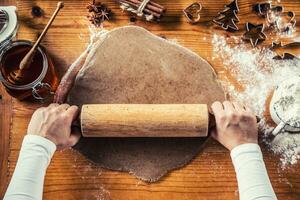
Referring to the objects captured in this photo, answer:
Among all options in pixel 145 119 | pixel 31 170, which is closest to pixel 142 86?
pixel 145 119

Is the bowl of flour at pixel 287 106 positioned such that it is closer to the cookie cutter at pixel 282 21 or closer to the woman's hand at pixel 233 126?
the woman's hand at pixel 233 126

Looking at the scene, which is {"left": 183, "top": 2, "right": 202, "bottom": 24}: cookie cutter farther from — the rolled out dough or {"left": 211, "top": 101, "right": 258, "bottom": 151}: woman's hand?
{"left": 211, "top": 101, "right": 258, "bottom": 151}: woman's hand

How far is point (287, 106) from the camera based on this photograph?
1.12 m

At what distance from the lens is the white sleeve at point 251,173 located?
100cm

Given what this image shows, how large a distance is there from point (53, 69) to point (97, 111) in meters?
0.19

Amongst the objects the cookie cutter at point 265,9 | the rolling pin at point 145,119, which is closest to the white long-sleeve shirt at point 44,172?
the rolling pin at point 145,119

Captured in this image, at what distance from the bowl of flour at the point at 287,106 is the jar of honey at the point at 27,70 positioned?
58 centimetres

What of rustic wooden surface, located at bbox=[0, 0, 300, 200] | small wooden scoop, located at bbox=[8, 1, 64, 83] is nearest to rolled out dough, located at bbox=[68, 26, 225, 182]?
rustic wooden surface, located at bbox=[0, 0, 300, 200]

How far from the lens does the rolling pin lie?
3.51ft

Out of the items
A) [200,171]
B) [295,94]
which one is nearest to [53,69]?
[200,171]

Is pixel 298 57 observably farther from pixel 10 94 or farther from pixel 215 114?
pixel 10 94

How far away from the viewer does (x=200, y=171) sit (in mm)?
1141

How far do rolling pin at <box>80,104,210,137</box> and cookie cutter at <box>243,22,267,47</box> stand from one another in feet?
0.87

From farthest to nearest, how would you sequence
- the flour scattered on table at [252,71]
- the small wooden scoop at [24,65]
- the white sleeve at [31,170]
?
the flour scattered on table at [252,71]
the small wooden scoop at [24,65]
the white sleeve at [31,170]
